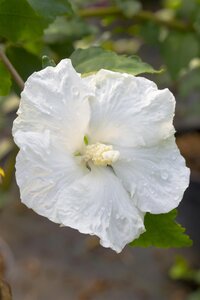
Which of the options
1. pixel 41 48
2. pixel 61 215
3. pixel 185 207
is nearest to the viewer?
pixel 61 215

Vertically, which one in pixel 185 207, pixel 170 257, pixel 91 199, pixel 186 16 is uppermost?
pixel 91 199

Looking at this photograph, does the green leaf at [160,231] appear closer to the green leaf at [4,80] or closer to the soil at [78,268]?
the green leaf at [4,80]

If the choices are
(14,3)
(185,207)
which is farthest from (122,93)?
(185,207)

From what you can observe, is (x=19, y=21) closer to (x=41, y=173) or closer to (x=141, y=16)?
(x=41, y=173)

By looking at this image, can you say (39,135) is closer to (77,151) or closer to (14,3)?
(77,151)

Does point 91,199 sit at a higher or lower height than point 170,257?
higher

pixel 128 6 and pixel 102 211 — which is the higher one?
pixel 102 211

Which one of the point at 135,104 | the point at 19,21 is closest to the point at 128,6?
the point at 19,21
